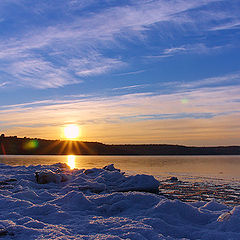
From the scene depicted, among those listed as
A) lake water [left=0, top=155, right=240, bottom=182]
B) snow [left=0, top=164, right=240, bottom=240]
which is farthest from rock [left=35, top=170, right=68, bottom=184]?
lake water [left=0, top=155, right=240, bottom=182]

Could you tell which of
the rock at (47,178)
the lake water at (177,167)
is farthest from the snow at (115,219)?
the lake water at (177,167)

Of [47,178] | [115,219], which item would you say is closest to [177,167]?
[47,178]

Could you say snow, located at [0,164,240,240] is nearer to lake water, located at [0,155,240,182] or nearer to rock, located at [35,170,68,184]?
rock, located at [35,170,68,184]

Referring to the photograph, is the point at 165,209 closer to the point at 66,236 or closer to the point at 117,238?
the point at 117,238

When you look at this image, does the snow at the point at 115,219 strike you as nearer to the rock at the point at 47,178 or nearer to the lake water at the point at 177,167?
the rock at the point at 47,178

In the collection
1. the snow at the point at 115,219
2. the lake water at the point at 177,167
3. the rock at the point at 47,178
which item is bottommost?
the lake water at the point at 177,167

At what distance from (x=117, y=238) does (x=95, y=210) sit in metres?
3.89

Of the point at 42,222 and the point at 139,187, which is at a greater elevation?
the point at 42,222

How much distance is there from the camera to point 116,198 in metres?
11.7

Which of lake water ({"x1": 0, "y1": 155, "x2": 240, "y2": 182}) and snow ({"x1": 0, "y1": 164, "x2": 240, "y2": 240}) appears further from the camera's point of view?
lake water ({"x1": 0, "y1": 155, "x2": 240, "y2": 182})

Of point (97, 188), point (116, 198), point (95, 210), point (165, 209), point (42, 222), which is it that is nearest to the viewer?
point (42, 222)

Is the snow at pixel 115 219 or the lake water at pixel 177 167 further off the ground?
the snow at pixel 115 219

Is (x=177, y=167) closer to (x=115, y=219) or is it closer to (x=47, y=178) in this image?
(x=47, y=178)

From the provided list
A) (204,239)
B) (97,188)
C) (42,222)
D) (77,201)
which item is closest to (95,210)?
(77,201)
